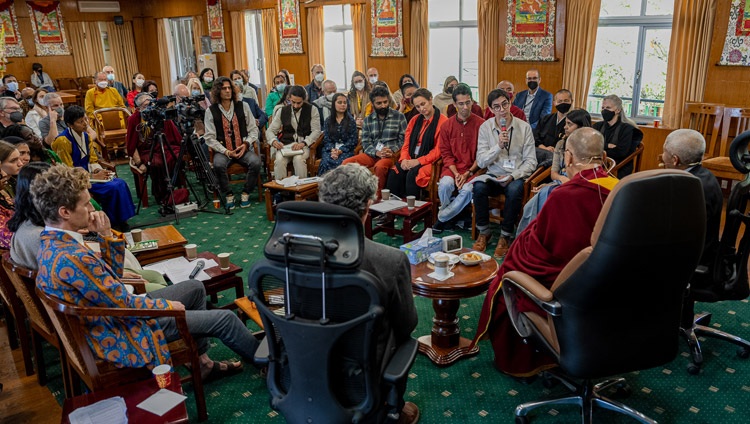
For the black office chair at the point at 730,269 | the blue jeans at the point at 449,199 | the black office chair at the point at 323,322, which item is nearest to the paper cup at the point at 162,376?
the black office chair at the point at 323,322

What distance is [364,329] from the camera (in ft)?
5.12

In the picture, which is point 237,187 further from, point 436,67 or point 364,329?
point 364,329

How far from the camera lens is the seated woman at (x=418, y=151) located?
5.05 meters

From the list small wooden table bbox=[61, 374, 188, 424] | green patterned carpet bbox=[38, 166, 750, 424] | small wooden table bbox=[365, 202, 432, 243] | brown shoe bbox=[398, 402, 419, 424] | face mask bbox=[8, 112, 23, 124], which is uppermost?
face mask bbox=[8, 112, 23, 124]

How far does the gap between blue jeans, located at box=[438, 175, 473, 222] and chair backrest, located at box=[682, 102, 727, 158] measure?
2.71m

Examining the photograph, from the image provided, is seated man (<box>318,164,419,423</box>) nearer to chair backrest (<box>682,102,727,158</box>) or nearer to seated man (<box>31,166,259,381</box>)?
seated man (<box>31,166,259,381</box>)

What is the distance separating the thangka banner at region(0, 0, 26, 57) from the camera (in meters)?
12.7

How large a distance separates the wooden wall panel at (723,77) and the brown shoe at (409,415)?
5017mm

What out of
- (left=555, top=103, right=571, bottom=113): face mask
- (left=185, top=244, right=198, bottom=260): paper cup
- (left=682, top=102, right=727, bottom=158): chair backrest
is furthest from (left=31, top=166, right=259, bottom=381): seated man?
(left=682, top=102, right=727, bottom=158): chair backrest

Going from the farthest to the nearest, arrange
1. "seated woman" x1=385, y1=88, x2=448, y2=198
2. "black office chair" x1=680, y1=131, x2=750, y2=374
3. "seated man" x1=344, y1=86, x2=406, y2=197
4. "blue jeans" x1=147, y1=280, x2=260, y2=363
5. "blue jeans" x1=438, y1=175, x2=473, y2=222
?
1. "seated man" x1=344, y1=86, x2=406, y2=197
2. "seated woman" x1=385, y1=88, x2=448, y2=198
3. "blue jeans" x1=438, y1=175, x2=473, y2=222
4. "black office chair" x1=680, y1=131, x2=750, y2=374
5. "blue jeans" x1=147, y1=280, x2=260, y2=363

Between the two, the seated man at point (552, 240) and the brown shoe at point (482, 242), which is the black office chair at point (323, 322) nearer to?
the seated man at point (552, 240)

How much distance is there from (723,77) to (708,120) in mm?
518

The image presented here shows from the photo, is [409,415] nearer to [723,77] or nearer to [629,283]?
[629,283]

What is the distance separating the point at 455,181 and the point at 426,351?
2131mm
